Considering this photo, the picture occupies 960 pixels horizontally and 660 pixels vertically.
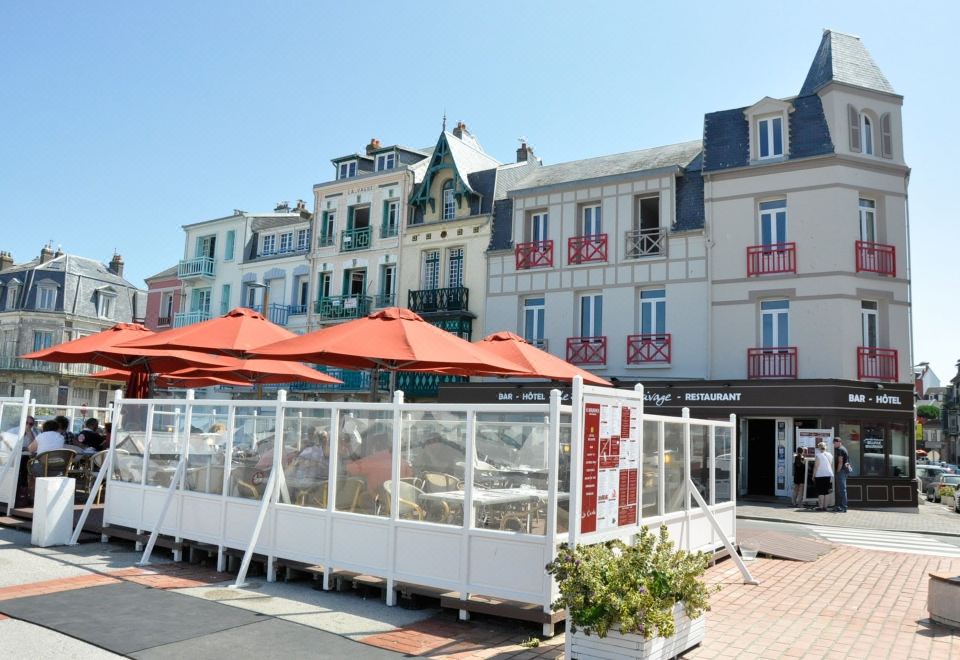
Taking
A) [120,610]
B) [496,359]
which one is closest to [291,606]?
[120,610]

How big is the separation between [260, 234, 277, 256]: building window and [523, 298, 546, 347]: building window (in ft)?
46.5

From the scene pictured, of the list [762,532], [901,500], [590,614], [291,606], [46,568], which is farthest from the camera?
[901,500]

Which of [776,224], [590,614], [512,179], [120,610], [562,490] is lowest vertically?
[120,610]

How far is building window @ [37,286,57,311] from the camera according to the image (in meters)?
49.3

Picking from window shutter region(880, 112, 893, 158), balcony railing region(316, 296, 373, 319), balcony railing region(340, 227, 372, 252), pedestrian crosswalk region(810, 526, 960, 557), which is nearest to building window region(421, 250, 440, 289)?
balcony railing region(316, 296, 373, 319)

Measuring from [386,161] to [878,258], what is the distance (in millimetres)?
18896

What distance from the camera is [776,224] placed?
22.0 metres

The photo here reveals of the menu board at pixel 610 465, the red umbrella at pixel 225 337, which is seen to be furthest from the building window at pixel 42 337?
the menu board at pixel 610 465

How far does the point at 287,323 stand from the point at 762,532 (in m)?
24.0

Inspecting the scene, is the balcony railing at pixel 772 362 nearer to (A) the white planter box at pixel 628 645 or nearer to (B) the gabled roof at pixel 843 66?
(B) the gabled roof at pixel 843 66

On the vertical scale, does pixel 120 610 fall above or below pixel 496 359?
below

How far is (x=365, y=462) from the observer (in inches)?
297

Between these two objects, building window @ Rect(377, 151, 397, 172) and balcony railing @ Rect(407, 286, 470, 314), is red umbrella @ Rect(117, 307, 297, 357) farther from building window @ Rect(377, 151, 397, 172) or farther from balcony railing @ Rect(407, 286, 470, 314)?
building window @ Rect(377, 151, 397, 172)

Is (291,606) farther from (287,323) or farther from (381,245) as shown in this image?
(287,323)
